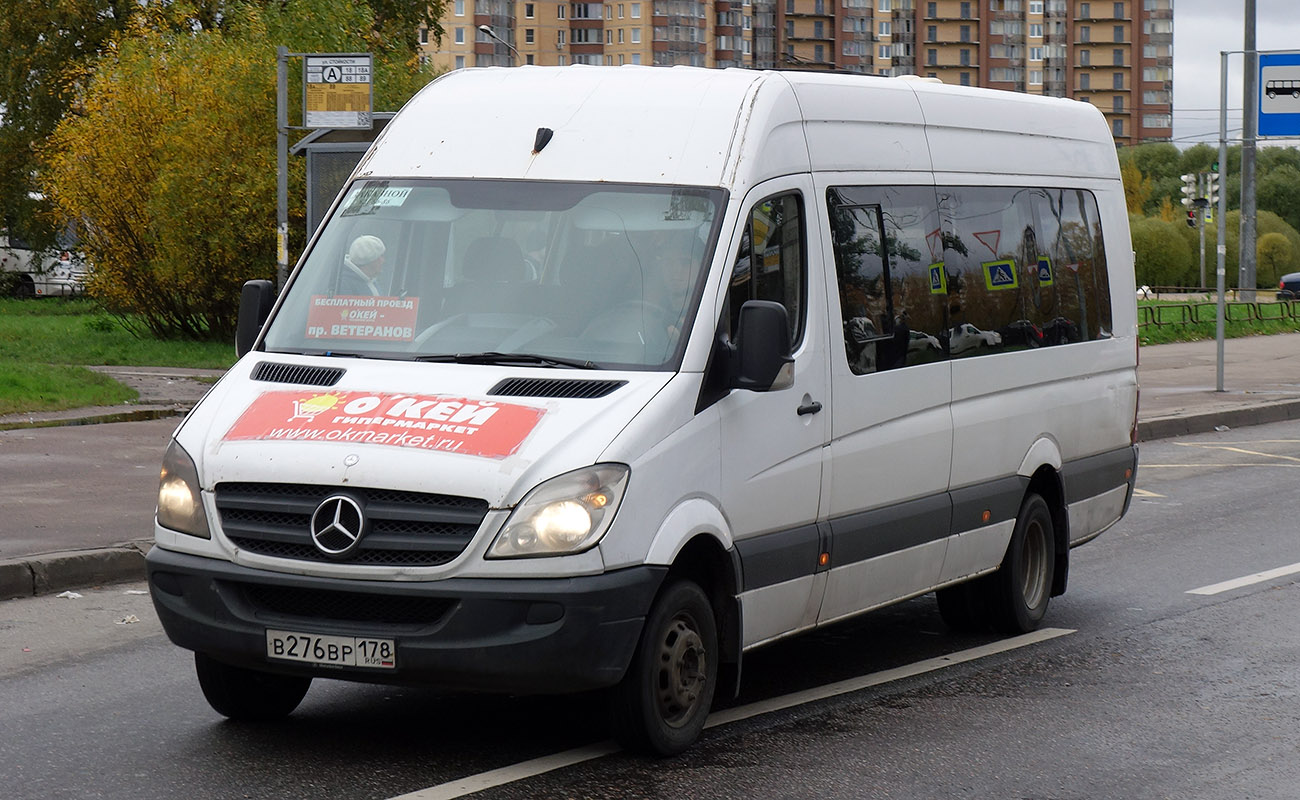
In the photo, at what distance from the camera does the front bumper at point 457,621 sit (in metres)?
5.55

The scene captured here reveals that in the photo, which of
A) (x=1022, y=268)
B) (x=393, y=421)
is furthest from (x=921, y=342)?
(x=393, y=421)

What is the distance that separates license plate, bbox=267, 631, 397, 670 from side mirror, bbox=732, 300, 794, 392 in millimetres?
1481

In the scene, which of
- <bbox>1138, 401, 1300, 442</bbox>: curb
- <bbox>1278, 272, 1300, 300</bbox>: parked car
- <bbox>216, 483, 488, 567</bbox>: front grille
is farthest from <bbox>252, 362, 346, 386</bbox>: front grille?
<bbox>1278, 272, 1300, 300</bbox>: parked car

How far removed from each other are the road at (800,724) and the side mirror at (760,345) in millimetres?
1286

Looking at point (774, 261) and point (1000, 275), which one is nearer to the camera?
point (774, 261)

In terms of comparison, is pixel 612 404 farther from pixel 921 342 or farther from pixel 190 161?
A: pixel 190 161

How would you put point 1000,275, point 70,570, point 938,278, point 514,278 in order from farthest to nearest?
point 70,570 → point 1000,275 → point 938,278 → point 514,278

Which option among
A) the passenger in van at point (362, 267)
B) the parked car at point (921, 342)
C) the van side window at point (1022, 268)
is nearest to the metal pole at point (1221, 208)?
the van side window at point (1022, 268)

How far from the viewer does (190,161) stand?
91.8ft

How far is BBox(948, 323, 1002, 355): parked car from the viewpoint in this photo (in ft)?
25.9

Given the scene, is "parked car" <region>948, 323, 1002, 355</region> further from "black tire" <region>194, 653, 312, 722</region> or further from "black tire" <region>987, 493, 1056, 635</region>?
"black tire" <region>194, 653, 312, 722</region>

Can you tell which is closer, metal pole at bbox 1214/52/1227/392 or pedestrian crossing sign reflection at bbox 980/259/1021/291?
pedestrian crossing sign reflection at bbox 980/259/1021/291

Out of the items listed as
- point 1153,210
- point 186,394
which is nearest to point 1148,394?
point 186,394

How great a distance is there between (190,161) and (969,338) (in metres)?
21.9
